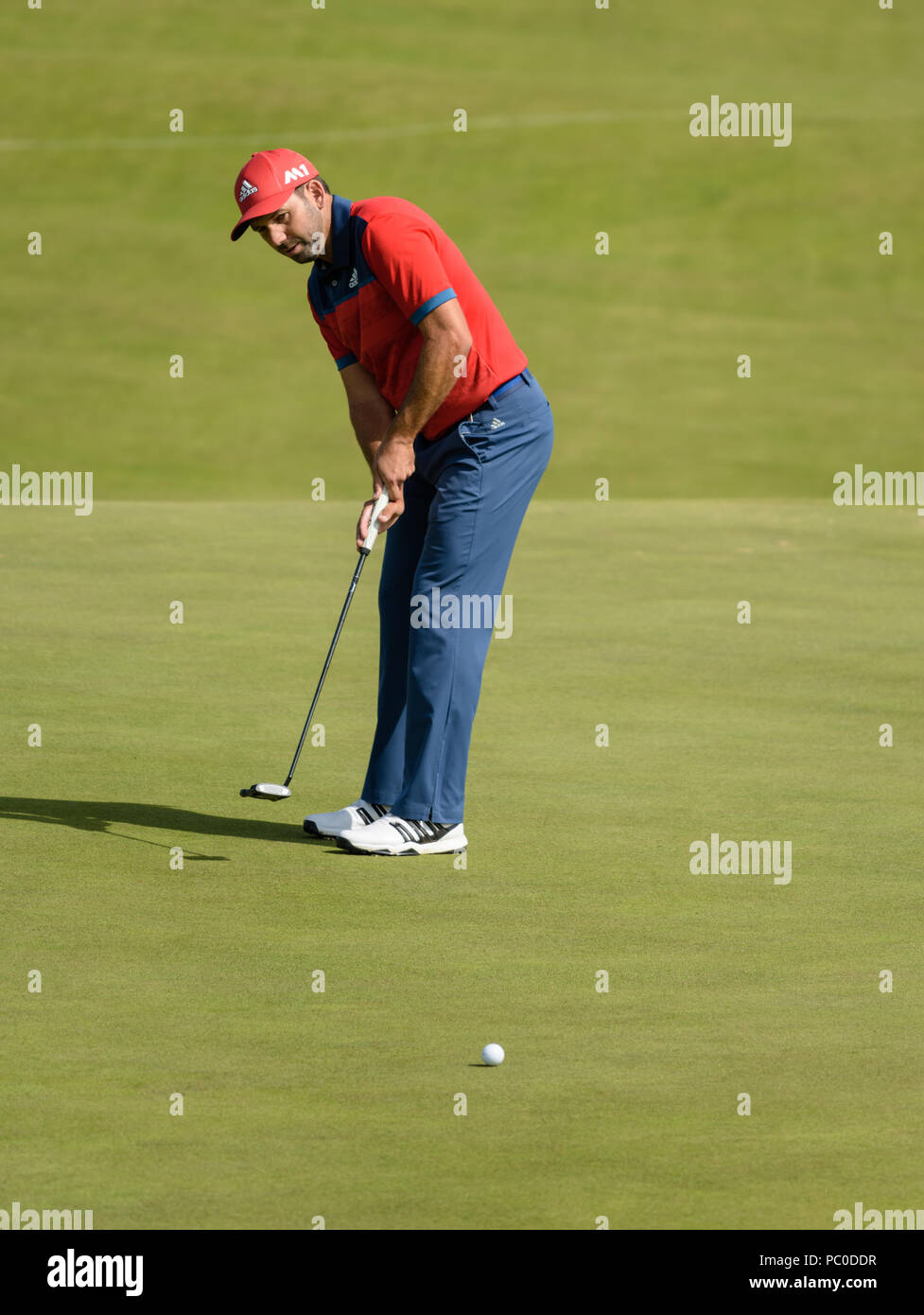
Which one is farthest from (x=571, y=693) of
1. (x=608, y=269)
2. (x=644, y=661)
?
(x=608, y=269)

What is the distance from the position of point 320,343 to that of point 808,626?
13856 mm

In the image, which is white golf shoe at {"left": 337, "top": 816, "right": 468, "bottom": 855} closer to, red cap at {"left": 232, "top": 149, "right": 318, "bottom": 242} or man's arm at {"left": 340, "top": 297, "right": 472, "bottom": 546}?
man's arm at {"left": 340, "top": 297, "right": 472, "bottom": 546}

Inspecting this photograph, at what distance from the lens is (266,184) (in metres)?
5.79

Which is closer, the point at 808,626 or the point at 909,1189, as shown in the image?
the point at 909,1189

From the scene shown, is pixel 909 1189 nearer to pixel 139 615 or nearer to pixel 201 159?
pixel 139 615

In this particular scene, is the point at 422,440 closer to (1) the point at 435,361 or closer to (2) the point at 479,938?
(1) the point at 435,361

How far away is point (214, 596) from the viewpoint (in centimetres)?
1084

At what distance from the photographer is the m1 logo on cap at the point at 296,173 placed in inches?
229

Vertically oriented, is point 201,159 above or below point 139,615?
above

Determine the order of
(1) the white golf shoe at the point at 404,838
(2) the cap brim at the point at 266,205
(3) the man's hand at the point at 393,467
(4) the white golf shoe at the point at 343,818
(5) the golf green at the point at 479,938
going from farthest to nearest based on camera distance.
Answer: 1. (4) the white golf shoe at the point at 343,818
2. (1) the white golf shoe at the point at 404,838
3. (3) the man's hand at the point at 393,467
4. (2) the cap brim at the point at 266,205
5. (5) the golf green at the point at 479,938

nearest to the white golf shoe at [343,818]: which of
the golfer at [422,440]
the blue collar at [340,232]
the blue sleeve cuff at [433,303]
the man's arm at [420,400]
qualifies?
the golfer at [422,440]

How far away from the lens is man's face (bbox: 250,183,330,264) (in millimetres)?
5863

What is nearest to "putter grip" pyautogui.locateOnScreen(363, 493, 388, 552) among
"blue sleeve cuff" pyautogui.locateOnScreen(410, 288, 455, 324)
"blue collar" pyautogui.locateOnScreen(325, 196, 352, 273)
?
"blue sleeve cuff" pyautogui.locateOnScreen(410, 288, 455, 324)

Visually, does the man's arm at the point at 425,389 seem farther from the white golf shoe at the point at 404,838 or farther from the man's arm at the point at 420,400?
the white golf shoe at the point at 404,838
